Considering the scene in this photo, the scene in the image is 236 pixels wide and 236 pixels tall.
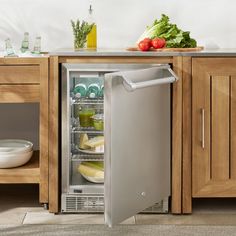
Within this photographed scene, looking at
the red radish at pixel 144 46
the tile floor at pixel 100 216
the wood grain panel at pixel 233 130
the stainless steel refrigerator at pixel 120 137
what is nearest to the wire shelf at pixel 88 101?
the stainless steel refrigerator at pixel 120 137

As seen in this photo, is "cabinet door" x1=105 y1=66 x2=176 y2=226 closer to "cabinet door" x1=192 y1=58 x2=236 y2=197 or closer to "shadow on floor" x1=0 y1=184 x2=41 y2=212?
"cabinet door" x1=192 y1=58 x2=236 y2=197

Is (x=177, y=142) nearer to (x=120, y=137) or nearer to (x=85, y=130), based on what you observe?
(x=85, y=130)

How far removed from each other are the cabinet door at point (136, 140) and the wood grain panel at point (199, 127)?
0.16 m

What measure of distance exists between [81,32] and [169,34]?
0.53 meters

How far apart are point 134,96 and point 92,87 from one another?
0.54 metres

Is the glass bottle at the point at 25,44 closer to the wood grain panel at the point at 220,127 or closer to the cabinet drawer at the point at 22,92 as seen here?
the cabinet drawer at the point at 22,92

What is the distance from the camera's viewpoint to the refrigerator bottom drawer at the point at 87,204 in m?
3.56

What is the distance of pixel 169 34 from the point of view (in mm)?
3879

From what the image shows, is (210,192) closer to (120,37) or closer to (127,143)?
(127,143)

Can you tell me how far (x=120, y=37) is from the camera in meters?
4.26

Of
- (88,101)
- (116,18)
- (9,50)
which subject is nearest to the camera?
(88,101)

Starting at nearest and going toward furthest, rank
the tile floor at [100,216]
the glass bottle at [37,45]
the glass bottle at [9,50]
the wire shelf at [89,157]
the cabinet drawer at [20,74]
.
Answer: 1. the tile floor at [100,216]
2. the cabinet drawer at [20,74]
3. the wire shelf at [89,157]
4. the glass bottle at [9,50]
5. the glass bottle at [37,45]

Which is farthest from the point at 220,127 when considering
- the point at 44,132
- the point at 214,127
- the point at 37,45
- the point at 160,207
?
the point at 37,45

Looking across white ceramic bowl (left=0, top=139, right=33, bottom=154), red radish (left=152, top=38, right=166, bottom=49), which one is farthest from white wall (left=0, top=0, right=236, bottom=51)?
white ceramic bowl (left=0, top=139, right=33, bottom=154)
